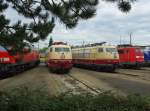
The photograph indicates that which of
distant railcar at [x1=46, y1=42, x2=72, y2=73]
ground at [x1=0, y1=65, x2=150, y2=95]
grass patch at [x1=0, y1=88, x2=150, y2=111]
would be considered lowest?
ground at [x1=0, y1=65, x2=150, y2=95]

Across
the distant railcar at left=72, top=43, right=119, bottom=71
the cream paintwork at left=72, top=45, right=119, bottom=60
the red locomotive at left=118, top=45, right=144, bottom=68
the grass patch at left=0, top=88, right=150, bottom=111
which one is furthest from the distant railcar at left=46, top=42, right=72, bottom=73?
the grass patch at left=0, top=88, right=150, bottom=111

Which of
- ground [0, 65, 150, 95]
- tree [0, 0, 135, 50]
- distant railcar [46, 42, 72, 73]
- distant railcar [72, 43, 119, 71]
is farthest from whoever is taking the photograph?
distant railcar [72, 43, 119, 71]

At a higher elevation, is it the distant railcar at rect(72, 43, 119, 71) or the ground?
the distant railcar at rect(72, 43, 119, 71)

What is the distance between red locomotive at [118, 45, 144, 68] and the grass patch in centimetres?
3712

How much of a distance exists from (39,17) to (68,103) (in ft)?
9.00

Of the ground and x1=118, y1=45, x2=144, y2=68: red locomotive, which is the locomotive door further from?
the ground

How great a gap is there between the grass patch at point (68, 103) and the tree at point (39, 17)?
5.46ft

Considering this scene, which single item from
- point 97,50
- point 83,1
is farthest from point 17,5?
point 97,50

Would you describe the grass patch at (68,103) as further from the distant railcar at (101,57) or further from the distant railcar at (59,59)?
the distant railcar at (101,57)

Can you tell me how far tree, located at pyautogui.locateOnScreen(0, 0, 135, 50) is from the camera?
359 inches

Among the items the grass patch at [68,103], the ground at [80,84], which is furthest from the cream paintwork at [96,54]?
the grass patch at [68,103]

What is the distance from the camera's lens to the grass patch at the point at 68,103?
10.6 meters

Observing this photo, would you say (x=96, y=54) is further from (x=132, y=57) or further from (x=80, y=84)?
(x=80, y=84)

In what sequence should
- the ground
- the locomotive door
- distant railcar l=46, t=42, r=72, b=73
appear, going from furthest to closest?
1. the locomotive door
2. distant railcar l=46, t=42, r=72, b=73
3. the ground
